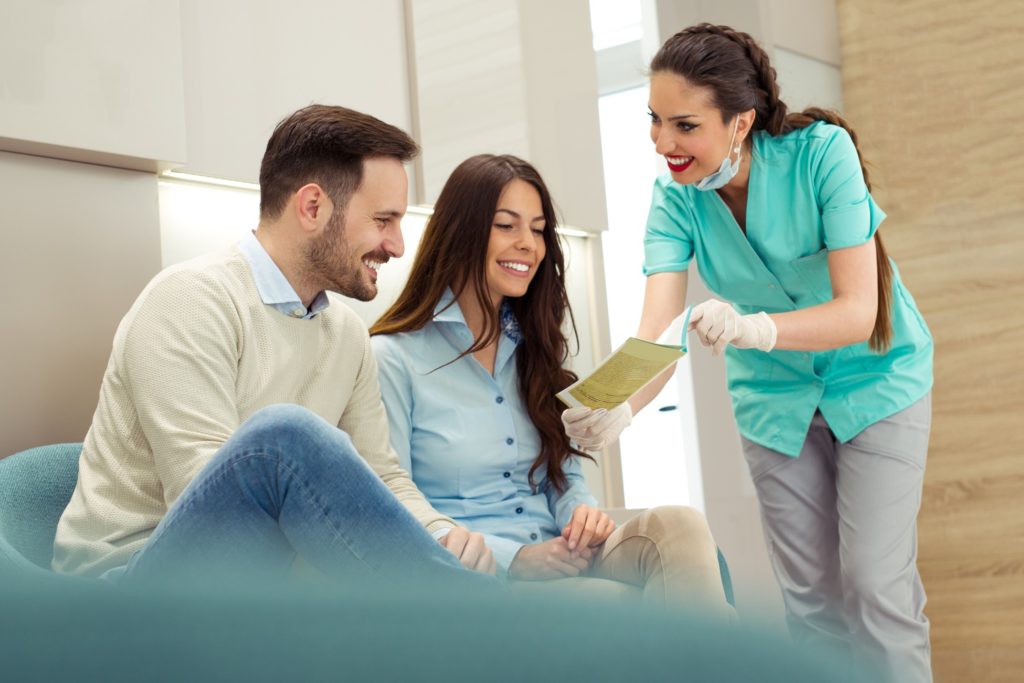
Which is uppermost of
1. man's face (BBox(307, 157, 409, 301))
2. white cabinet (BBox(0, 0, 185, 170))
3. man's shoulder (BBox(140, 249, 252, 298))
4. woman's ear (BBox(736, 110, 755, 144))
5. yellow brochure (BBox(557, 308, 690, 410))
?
white cabinet (BBox(0, 0, 185, 170))

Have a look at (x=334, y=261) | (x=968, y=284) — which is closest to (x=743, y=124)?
(x=334, y=261)

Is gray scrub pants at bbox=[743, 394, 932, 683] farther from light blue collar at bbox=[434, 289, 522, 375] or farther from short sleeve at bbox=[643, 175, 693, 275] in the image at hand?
light blue collar at bbox=[434, 289, 522, 375]

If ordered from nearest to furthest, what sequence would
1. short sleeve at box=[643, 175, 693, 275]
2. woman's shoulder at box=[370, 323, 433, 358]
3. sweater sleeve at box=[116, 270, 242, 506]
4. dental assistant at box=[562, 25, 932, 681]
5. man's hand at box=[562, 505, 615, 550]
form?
sweater sleeve at box=[116, 270, 242, 506] < man's hand at box=[562, 505, 615, 550] < woman's shoulder at box=[370, 323, 433, 358] < dental assistant at box=[562, 25, 932, 681] < short sleeve at box=[643, 175, 693, 275]

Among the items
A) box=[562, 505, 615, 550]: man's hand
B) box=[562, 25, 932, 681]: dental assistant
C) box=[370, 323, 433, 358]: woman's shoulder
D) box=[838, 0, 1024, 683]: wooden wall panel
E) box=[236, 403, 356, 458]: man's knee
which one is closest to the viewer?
box=[236, 403, 356, 458]: man's knee

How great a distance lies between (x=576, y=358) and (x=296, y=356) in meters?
1.19

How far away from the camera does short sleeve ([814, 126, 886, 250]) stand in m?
1.81

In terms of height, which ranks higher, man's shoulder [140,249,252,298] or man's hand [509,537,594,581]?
man's shoulder [140,249,252,298]

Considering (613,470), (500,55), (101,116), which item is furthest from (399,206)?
(613,470)

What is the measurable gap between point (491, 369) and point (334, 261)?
370mm

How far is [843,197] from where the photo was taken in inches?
72.2

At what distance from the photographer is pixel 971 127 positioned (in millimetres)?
2949

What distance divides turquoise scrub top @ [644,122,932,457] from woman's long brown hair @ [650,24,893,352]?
38mm

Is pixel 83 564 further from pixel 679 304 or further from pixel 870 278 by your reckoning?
pixel 870 278

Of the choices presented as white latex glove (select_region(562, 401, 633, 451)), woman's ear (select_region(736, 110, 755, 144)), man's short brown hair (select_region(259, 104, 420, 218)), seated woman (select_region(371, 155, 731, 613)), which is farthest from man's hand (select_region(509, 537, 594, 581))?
woman's ear (select_region(736, 110, 755, 144))
